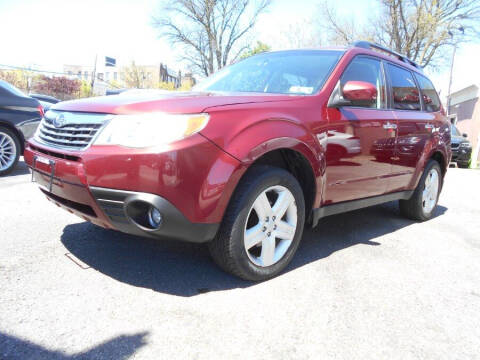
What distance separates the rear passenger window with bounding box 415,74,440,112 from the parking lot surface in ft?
5.97

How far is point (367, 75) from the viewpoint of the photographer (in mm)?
3420

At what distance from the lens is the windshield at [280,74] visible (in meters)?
2.99

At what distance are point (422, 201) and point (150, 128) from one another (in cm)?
366

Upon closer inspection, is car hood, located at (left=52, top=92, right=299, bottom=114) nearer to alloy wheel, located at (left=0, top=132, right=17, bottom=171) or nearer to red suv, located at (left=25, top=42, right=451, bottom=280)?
red suv, located at (left=25, top=42, right=451, bottom=280)

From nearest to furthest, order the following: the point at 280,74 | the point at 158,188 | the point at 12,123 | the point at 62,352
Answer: the point at 62,352 < the point at 158,188 < the point at 280,74 < the point at 12,123

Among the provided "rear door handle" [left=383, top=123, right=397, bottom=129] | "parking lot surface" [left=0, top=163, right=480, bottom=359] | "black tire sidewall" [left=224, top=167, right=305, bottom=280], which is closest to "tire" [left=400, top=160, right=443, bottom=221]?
"parking lot surface" [left=0, top=163, right=480, bottom=359]

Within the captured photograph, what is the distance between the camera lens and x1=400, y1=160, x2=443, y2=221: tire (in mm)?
4418

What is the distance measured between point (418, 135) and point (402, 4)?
23.4 metres

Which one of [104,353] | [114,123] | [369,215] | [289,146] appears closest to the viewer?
[104,353]

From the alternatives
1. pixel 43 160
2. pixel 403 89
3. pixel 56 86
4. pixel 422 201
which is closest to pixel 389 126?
pixel 403 89

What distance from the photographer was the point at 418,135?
13.2ft

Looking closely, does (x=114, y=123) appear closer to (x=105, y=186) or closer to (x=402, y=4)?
(x=105, y=186)

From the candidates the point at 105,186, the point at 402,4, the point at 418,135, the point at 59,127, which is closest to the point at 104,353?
the point at 105,186

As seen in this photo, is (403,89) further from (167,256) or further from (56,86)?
(56,86)
